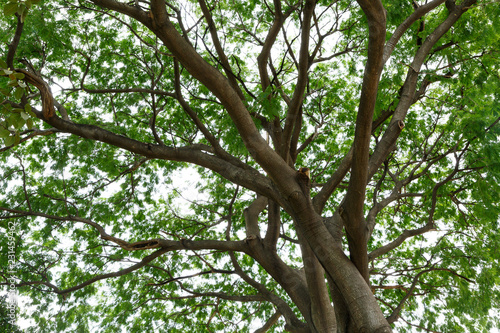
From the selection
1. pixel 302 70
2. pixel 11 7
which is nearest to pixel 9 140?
pixel 11 7

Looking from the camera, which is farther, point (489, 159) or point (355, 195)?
point (489, 159)

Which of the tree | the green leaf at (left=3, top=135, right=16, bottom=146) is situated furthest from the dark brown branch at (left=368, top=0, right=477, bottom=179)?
the green leaf at (left=3, top=135, right=16, bottom=146)

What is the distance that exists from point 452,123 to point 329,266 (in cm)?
407

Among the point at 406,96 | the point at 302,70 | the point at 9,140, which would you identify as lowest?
the point at 9,140

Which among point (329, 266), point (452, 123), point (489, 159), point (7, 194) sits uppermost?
point (7, 194)

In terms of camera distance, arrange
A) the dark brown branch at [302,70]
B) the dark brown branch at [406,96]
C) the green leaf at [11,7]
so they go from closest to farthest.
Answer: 1. the green leaf at [11,7]
2. the dark brown branch at [302,70]
3. the dark brown branch at [406,96]

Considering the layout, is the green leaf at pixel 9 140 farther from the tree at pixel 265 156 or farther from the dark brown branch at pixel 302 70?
the dark brown branch at pixel 302 70

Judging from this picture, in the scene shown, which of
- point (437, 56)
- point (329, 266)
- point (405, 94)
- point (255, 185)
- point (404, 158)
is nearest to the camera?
point (329, 266)

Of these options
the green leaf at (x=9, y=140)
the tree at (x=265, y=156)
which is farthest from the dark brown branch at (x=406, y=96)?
the green leaf at (x=9, y=140)

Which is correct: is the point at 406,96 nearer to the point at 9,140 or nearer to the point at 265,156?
the point at 265,156

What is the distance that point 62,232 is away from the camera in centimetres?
851

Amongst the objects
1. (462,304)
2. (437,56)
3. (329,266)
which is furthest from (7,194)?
(462,304)

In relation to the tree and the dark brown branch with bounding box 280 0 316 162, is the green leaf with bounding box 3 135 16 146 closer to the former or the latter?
the tree

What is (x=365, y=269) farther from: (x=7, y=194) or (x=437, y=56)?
(x=7, y=194)
